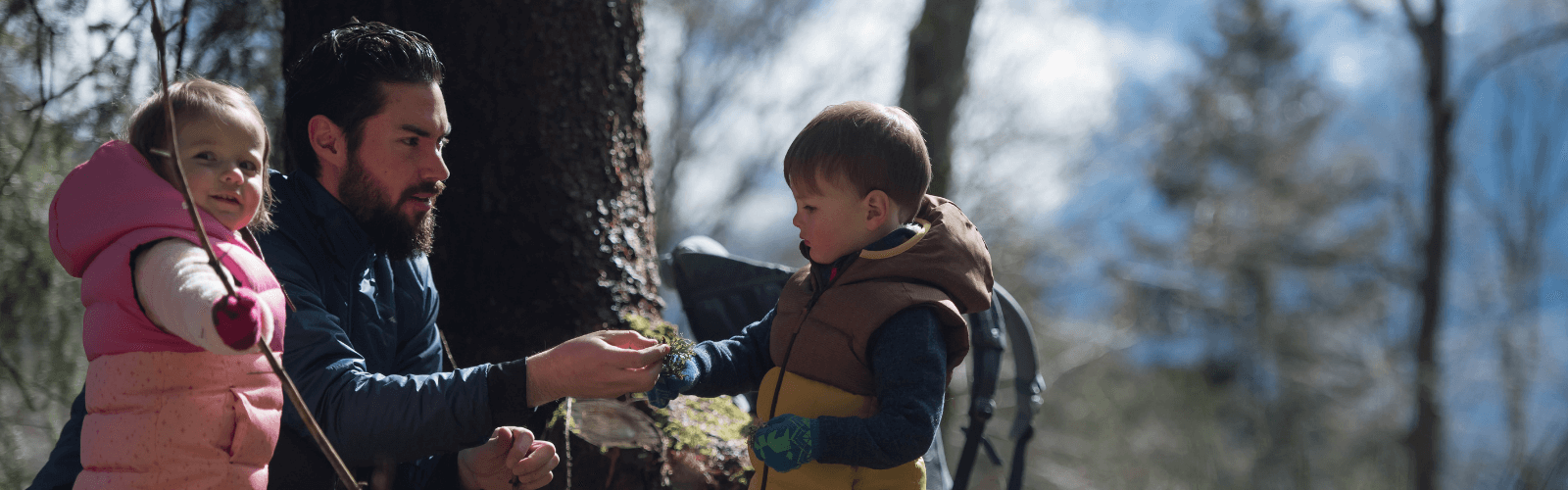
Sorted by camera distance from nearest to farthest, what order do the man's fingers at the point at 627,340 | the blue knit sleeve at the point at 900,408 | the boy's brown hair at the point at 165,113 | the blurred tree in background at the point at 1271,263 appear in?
the boy's brown hair at the point at 165,113 < the blue knit sleeve at the point at 900,408 < the man's fingers at the point at 627,340 < the blurred tree in background at the point at 1271,263

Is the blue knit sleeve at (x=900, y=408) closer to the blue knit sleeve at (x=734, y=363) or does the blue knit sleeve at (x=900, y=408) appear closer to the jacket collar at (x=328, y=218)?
the blue knit sleeve at (x=734, y=363)

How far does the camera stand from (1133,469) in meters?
14.9

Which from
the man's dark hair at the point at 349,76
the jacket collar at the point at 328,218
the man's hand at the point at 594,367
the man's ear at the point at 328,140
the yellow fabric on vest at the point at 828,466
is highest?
the man's dark hair at the point at 349,76

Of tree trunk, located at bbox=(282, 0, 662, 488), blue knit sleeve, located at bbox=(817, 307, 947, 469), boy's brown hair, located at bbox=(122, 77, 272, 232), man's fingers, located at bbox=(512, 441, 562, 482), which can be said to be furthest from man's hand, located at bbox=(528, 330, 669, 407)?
tree trunk, located at bbox=(282, 0, 662, 488)

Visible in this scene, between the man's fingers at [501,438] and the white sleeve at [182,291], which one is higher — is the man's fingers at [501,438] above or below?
below

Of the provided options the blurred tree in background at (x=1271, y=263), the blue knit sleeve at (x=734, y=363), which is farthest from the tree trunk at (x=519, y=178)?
the blurred tree in background at (x=1271, y=263)

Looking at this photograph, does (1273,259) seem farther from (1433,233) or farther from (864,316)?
(864,316)

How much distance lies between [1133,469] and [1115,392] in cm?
299

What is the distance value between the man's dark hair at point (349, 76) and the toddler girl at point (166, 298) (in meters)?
0.47

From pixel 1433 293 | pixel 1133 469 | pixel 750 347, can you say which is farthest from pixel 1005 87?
pixel 750 347

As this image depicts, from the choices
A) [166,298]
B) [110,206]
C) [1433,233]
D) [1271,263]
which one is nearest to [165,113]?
[110,206]

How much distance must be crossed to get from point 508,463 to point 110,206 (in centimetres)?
A: 88

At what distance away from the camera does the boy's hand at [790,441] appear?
5.36 ft

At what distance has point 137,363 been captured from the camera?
1326 millimetres
